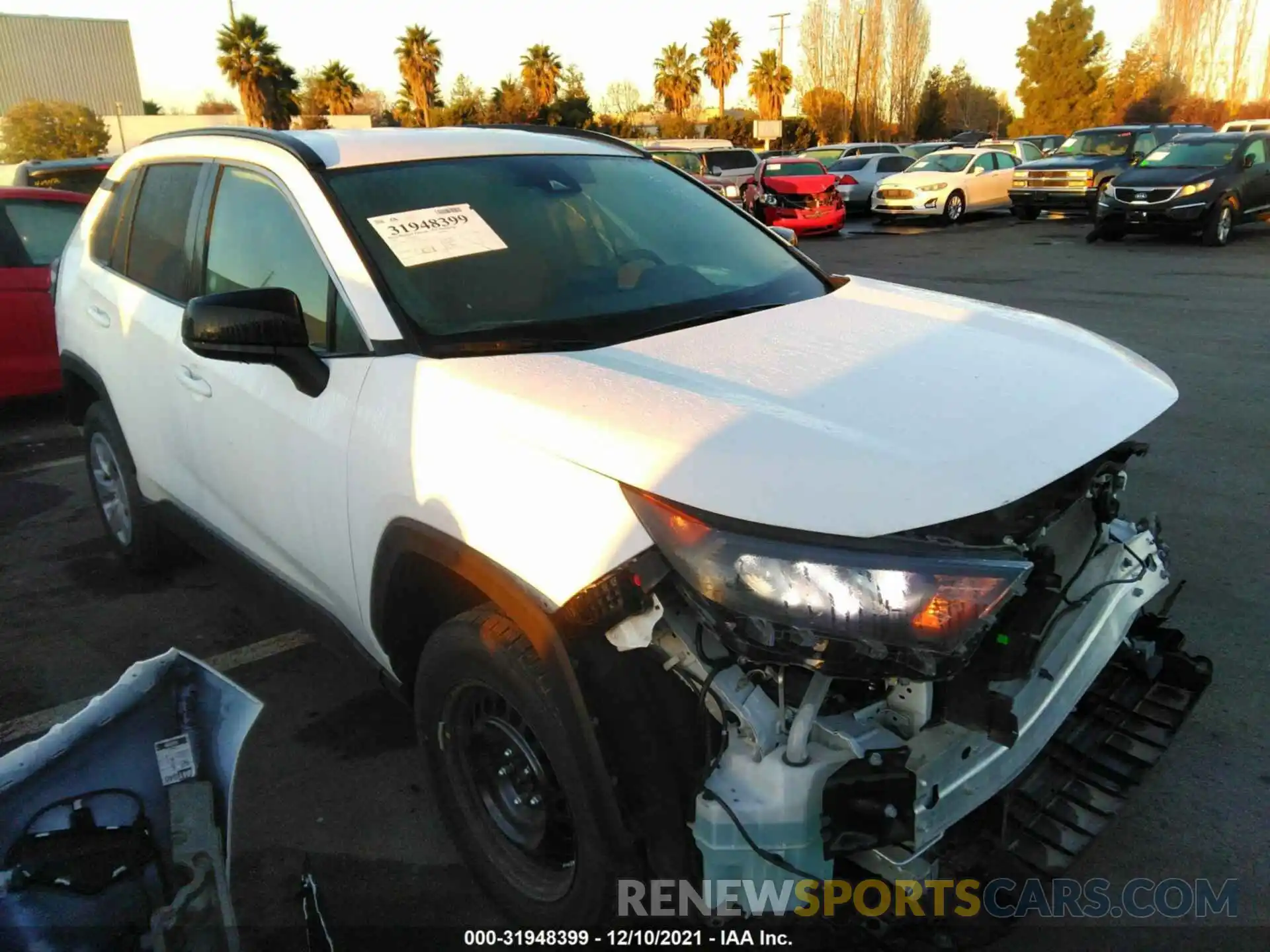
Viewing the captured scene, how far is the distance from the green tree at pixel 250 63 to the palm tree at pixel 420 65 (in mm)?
9278

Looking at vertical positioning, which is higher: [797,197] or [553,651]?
[553,651]

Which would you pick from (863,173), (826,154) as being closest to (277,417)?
(863,173)

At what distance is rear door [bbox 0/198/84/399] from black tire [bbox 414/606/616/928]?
5808 mm

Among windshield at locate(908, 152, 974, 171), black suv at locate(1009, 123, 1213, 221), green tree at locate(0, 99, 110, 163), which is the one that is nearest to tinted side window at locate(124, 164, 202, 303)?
black suv at locate(1009, 123, 1213, 221)

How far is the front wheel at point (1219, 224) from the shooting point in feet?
50.0

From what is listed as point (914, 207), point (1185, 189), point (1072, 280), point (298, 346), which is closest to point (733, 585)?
point (298, 346)

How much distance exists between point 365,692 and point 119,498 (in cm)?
177

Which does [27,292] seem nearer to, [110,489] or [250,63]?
[110,489]

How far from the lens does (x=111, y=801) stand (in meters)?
1.77

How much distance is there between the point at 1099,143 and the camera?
20.8 meters

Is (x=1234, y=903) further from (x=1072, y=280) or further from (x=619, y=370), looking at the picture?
(x=1072, y=280)

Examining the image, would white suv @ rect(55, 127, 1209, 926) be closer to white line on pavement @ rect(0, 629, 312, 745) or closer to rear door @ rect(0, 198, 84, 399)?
white line on pavement @ rect(0, 629, 312, 745)

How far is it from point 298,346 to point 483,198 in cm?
78

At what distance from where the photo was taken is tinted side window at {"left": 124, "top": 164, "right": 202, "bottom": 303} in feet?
11.3
